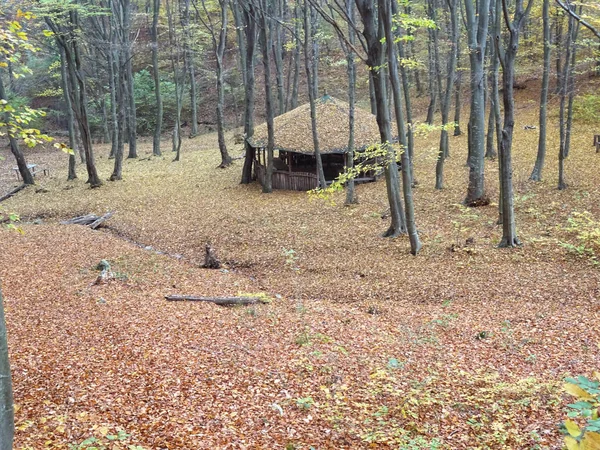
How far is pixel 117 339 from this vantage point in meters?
7.19

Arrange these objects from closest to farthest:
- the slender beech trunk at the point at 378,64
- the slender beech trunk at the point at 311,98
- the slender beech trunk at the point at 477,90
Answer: the slender beech trunk at the point at 378,64 < the slender beech trunk at the point at 477,90 < the slender beech trunk at the point at 311,98

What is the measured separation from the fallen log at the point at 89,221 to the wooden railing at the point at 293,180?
7203 mm

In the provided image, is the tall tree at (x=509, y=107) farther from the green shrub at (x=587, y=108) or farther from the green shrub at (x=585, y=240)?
the green shrub at (x=587, y=108)

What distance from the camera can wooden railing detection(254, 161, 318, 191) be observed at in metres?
20.9

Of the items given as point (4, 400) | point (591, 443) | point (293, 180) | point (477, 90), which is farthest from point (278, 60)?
point (591, 443)

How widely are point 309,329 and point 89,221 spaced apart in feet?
39.6

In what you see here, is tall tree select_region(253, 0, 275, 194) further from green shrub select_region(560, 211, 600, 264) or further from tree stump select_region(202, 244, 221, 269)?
green shrub select_region(560, 211, 600, 264)

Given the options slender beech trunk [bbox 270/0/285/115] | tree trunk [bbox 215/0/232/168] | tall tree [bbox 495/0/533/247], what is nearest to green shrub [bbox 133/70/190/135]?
slender beech trunk [bbox 270/0/285/115]

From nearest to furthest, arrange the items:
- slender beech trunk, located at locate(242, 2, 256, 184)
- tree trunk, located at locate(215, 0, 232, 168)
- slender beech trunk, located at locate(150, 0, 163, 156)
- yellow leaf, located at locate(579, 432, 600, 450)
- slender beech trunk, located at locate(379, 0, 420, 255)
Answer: yellow leaf, located at locate(579, 432, 600, 450) → slender beech trunk, located at locate(379, 0, 420, 255) → slender beech trunk, located at locate(242, 2, 256, 184) → tree trunk, located at locate(215, 0, 232, 168) → slender beech trunk, located at locate(150, 0, 163, 156)

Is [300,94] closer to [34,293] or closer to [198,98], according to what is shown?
[198,98]

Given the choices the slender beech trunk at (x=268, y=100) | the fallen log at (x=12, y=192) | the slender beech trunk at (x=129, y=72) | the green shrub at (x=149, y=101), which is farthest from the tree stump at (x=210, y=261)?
the green shrub at (x=149, y=101)

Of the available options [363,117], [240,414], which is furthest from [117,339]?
[363,117]

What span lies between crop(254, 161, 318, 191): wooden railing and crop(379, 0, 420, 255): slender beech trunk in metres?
9.41

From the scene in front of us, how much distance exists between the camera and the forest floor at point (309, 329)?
4980mm
